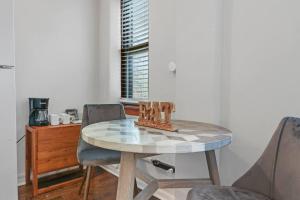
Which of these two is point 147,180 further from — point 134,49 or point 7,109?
point 134,49

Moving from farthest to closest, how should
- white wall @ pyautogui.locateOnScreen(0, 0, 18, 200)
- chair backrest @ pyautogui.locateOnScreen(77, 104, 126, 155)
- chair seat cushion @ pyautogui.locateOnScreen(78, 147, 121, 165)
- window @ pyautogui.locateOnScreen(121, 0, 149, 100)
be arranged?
window @ pyautogui.locateOnScreen(121, 0, 149, 100) < chair backrest @ pyautogui.locateOnScreen(77, 104, 126, 155) < white wall @ pyautogui.locateOnScreen(0, 0, 18, 200) < chair seat cushion @ pyautogui.locateOnScreen(78, 147, 121, 165)

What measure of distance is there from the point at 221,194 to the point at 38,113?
201 centimetres

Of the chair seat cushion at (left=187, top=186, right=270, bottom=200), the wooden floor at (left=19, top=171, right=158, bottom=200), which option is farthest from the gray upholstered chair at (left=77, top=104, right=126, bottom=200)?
the chair seat cushion at (left=187, top=186, right=270, bottom=200)

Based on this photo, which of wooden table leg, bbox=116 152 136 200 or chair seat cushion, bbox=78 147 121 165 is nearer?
wooden table leg, bbox=116 152 136 200

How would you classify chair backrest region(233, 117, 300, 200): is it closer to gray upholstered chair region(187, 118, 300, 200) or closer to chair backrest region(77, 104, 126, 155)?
gray upholstered chair region(187, 118, 300, 200)

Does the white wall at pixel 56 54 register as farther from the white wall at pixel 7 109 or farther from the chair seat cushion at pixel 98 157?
the chair seat cushion at pixel 98 157

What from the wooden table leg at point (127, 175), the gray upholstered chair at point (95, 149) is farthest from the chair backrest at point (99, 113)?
A: the wooden table leg at point (127, 175)

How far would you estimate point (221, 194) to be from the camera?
0.94 m

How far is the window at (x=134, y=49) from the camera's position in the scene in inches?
97.3

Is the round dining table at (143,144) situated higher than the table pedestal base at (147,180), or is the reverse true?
the round dining table at (143,144)

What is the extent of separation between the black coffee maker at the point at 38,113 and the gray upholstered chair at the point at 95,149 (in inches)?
25.1

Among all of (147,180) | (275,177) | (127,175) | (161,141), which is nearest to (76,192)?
(147,180)

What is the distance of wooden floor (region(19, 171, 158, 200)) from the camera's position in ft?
6.75

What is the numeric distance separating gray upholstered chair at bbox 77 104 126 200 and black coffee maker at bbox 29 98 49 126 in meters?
0.64
